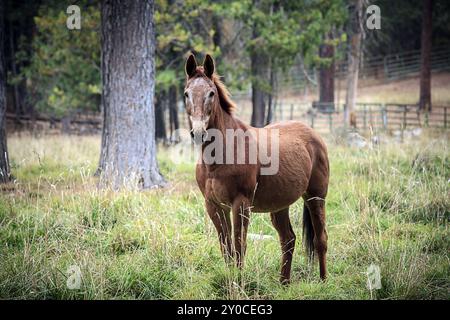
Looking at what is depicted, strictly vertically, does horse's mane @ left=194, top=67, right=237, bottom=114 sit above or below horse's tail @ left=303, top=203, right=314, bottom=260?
above

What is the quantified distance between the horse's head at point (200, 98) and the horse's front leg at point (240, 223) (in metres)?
0.72

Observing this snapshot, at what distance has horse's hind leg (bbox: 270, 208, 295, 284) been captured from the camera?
475 cm

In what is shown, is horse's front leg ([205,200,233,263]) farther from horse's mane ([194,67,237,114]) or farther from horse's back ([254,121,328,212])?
horse's mane ([194,67,237,114])

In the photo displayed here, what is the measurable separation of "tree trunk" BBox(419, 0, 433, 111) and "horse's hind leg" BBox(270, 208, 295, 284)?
18809 mm

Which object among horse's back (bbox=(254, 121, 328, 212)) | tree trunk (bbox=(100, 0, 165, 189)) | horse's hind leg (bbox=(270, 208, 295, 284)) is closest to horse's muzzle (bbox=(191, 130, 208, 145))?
horse's back (bbox=(254, 121, 328, 212))

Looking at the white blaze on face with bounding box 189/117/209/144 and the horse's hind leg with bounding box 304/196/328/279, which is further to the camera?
the horse's hind leg with bounding box 304/196/328/279

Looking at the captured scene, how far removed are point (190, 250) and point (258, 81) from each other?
993 cm

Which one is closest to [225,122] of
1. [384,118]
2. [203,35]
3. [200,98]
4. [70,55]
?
[200,98]

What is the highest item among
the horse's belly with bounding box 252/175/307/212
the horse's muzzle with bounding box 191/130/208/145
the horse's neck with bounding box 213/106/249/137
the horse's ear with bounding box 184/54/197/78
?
the horse's ear with bounding box 184/54/197/78

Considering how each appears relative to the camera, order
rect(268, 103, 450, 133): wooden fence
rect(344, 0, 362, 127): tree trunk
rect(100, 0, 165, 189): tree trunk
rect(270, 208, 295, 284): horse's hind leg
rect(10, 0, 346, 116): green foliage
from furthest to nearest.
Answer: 1. rect(344, 0, 362, 127): tree trunk
2. rect(268, 103, 450, 133): wooden fence
3. rect(10, 0, 346, 116): green foliage
4. rect(100, 0, 165, 189): tree trunk
5. rect(270, 208, 295, 284): horse's hind leg

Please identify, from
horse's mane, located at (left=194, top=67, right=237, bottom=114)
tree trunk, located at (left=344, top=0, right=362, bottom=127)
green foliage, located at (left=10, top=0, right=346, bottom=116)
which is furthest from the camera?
tree trunk, located at (left=344, top=0, right=362, bottom=127)

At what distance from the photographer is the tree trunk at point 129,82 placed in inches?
315

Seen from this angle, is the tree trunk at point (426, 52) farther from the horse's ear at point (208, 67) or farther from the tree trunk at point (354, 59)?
the horse's ear at point (208, 67)
